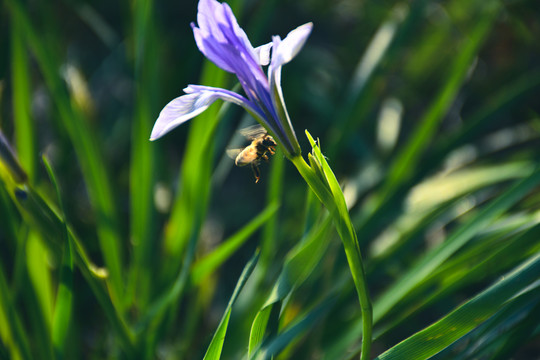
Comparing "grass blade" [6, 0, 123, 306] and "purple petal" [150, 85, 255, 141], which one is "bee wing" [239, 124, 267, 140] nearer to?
"purple petal" [150, 85, 255, 141]

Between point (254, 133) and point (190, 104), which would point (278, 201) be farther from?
point (190, 104)


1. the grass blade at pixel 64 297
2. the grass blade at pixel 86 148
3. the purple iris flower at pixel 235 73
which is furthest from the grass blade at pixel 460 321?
the grass blade at pixel 86 148

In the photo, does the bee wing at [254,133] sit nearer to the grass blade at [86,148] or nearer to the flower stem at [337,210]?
the flower stem at [337,210]

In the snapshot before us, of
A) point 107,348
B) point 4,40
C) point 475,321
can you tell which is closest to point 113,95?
point 4,40

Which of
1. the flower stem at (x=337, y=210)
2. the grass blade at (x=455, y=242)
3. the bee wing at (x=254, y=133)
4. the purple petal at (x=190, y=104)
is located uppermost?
the purple petal at (x=190, y=104)

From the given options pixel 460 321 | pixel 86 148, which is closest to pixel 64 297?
pixel 86 148

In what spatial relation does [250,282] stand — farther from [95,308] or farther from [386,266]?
[95,308]
